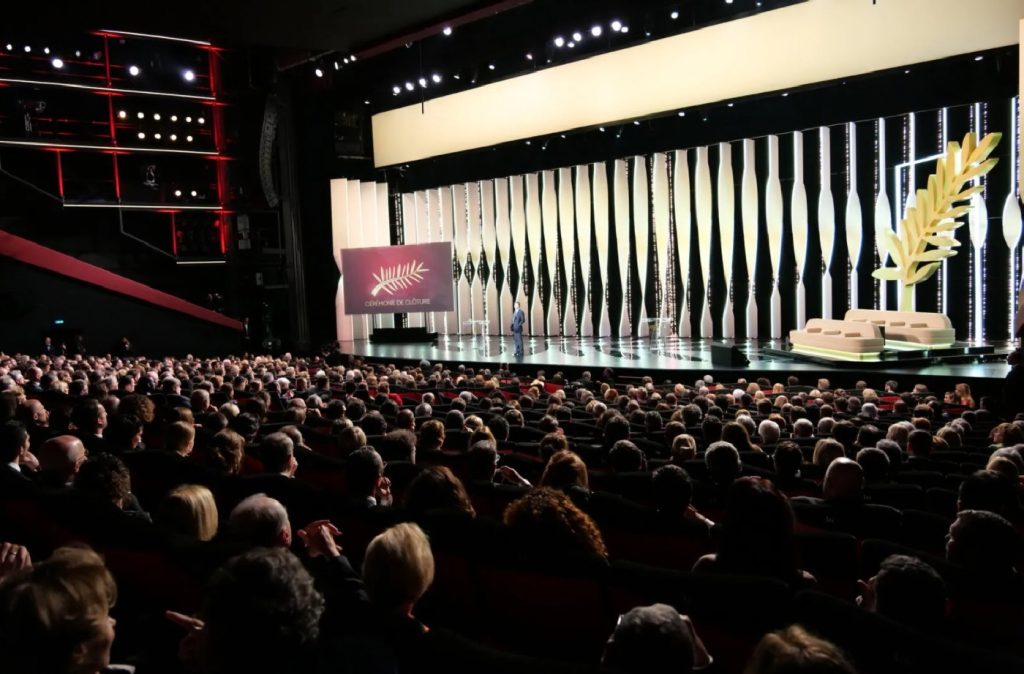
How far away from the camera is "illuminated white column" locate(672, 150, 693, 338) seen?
695 inches

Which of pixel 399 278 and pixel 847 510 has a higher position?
pixel 399 278

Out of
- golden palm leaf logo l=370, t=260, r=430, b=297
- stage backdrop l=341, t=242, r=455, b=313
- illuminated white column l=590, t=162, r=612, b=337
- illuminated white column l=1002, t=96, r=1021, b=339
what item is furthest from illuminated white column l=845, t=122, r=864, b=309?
golden palm leaf logo l=370, t=260, r=430, b=297

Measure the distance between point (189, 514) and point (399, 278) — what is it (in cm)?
1493

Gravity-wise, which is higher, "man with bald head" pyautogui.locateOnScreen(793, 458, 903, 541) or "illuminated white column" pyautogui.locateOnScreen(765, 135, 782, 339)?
"illuminated white column" pyautogui.locateOnScreen(765, 135, 782, 339)

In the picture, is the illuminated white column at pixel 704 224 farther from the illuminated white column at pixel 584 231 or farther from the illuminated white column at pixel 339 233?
the illuminated white column at pixel 339 233

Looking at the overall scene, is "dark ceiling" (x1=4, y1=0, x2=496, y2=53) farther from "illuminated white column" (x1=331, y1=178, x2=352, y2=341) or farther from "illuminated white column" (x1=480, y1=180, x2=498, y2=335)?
"illuminated white column" (x1=331, y1=178, x2=352, y2=341)

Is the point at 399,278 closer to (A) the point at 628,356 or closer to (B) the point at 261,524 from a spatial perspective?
(A) the point at 628,356

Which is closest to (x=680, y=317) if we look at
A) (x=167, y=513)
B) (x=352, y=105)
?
(x=352, y=105)

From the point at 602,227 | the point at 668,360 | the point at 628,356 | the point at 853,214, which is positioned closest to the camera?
the point at 668,360

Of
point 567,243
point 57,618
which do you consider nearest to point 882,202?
point 567,243

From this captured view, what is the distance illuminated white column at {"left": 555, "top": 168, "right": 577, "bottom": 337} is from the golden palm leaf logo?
4.20 metres

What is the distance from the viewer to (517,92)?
694 inches

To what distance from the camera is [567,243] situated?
19.6 metres

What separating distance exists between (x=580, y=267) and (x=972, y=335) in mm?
8682
